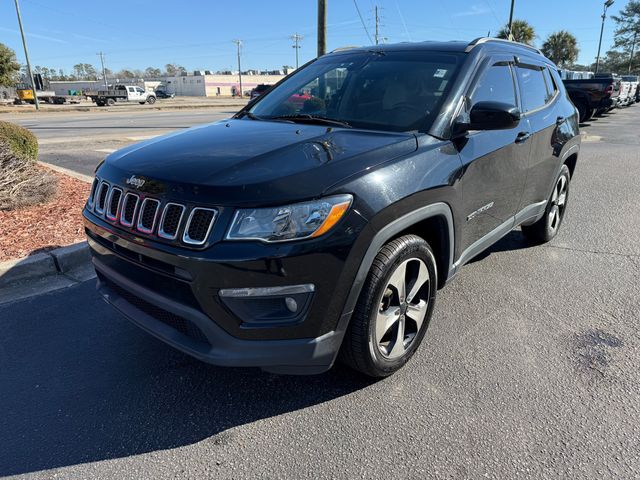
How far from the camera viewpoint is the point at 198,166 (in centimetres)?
234

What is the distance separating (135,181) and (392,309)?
1.51 m

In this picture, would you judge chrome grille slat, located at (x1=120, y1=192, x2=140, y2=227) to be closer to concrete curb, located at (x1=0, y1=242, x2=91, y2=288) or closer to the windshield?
the windshield

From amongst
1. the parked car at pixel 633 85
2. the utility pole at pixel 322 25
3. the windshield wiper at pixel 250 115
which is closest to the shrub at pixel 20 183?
the windshield wiper at pixel 250 115

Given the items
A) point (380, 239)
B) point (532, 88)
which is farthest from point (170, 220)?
point (532, 88)

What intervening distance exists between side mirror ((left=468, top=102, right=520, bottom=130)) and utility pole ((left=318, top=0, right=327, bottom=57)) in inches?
504

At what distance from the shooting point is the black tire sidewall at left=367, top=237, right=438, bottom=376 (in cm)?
241

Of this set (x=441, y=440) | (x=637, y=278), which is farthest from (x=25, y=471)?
(x=637, y=278)

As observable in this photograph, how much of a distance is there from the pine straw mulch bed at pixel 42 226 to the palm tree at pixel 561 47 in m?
74.3

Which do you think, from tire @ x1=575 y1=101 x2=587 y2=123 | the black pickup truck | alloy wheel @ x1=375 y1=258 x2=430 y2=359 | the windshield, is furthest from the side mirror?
tire @ x1=575 y1=101 x2=587 y2=123

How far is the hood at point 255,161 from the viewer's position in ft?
6.88

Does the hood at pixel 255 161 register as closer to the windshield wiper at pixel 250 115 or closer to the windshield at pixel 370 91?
the windshield at pixel 370 91

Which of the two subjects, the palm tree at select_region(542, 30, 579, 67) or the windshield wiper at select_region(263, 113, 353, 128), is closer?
the windshield wiper at select_region(263, 113, 353, 128)

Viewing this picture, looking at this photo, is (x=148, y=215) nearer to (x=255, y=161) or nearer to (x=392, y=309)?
(x=255, y=161)

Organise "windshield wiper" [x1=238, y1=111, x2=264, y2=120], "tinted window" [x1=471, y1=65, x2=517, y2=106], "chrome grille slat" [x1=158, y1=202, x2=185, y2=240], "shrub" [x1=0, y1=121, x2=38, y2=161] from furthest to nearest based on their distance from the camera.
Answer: "shrub" [x1=0, y1=121, x2=38, y2=161]
"windshield wiper" [x1=238, y1=111, x2=264, y2=120]
"tinted window" [x1=471, y1=65, x2=517, y2=106]
"chrome grille slat" [x1=158, y1=202, x2=185, y2=240]
